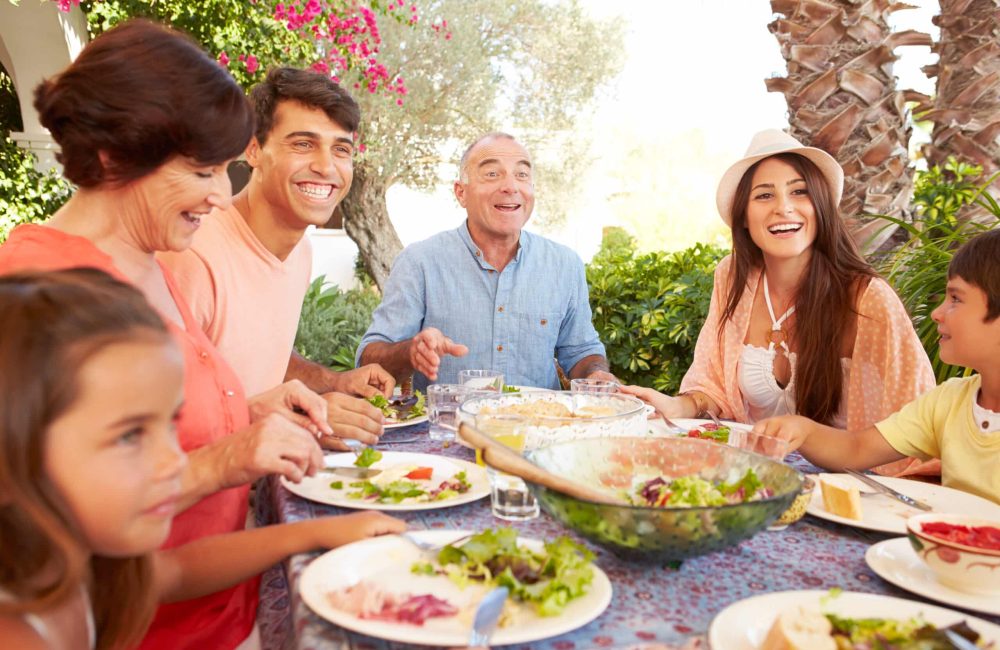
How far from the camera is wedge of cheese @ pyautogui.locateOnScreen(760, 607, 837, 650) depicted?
101 cm

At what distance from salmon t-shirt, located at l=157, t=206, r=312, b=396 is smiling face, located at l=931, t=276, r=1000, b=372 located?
2.19 meters

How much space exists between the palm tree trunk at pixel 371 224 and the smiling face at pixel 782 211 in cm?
857

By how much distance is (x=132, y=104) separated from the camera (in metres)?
1.70

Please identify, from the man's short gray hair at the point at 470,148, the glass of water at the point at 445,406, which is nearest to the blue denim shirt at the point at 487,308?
the man's short gray hair at the point at 470,148

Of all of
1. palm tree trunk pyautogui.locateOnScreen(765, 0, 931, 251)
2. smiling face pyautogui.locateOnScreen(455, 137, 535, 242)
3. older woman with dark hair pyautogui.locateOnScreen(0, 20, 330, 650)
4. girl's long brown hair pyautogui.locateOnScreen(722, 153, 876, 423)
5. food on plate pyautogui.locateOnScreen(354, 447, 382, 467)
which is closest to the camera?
older woman with dark hair pyautogui.locateOnScreen(0, 20, 330, 650)

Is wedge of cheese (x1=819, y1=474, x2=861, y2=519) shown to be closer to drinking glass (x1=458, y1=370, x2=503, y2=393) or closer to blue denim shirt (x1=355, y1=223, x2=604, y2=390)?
drinking glass (x1=458, y1=370, x2=503, y2=393)

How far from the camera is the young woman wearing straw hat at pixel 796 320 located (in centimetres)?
283

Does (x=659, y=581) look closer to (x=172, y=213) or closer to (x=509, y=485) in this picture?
(x=509, y=485)

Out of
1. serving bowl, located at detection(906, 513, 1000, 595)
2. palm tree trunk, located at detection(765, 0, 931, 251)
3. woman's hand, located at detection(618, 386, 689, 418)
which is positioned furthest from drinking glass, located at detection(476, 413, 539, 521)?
palm tree trunk, located at detection(765, 0, 931, 251)

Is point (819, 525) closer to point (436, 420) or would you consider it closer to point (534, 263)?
point (436, 420)

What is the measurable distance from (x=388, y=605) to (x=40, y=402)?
1.81 feet

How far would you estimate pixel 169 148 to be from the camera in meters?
1.80

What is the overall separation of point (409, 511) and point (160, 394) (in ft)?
2.29

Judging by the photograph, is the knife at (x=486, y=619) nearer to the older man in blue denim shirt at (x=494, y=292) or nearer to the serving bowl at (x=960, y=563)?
the serving bowl at (x=960, y=563)
